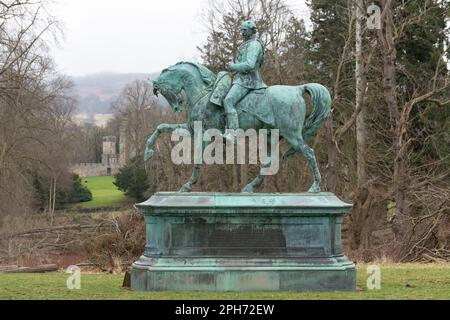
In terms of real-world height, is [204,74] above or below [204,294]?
above

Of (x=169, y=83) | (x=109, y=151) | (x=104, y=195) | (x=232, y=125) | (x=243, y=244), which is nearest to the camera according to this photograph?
(x=243, y=244)

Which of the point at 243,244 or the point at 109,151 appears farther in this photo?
the point at 109,151

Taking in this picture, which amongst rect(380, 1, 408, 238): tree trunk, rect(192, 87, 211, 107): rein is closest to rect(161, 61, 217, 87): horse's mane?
rect(192, 87, 211, 107): rein

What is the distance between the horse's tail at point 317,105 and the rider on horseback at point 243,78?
2.45ft

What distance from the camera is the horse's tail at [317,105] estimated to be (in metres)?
11.4

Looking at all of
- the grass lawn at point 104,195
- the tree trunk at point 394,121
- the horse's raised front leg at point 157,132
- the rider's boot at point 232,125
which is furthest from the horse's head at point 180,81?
the grass lawn at point 104,195

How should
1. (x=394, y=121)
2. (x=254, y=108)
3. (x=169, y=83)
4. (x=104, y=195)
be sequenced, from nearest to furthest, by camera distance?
(x=254, y=108) < (x=169, y=83) < (x=394, y=121) < (x=104, y=195)

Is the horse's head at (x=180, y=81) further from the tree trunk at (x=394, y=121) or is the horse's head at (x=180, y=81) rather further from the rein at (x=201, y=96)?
the tree trunk at (x=394, y=121)

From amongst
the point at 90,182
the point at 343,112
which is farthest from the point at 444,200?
the point at 90,182

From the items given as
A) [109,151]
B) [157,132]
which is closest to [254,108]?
[157,132]

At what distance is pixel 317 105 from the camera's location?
450 inches

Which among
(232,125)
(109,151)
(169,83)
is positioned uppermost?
(169,83)

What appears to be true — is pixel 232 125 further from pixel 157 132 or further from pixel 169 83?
pixel 169 83

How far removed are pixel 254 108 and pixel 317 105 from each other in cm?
101
